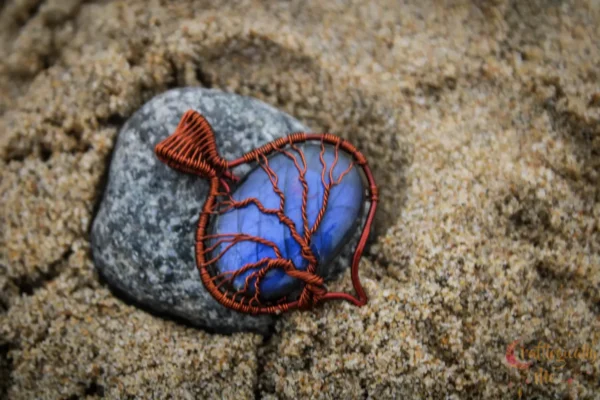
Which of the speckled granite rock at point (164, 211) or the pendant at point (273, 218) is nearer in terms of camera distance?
the pendant at point (273, 218)

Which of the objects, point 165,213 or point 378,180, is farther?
point 378,180

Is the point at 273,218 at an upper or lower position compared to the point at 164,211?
upper

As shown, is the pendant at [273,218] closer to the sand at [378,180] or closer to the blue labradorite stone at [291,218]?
the blue labradorite stone at [291,218]

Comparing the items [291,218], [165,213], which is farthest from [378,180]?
[165,213]

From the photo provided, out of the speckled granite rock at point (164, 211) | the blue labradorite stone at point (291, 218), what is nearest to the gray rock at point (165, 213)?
the speckled granite rock at point (164, 211)

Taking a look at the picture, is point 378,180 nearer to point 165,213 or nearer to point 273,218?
point 273,218

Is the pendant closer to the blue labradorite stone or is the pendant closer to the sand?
the blue labradorite stone

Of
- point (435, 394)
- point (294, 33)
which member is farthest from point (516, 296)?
point (294, 33)

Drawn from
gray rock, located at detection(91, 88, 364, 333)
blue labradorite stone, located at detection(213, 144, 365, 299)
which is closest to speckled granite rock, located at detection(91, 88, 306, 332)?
gray rock, located at detection(91, 88, 364, 333)
